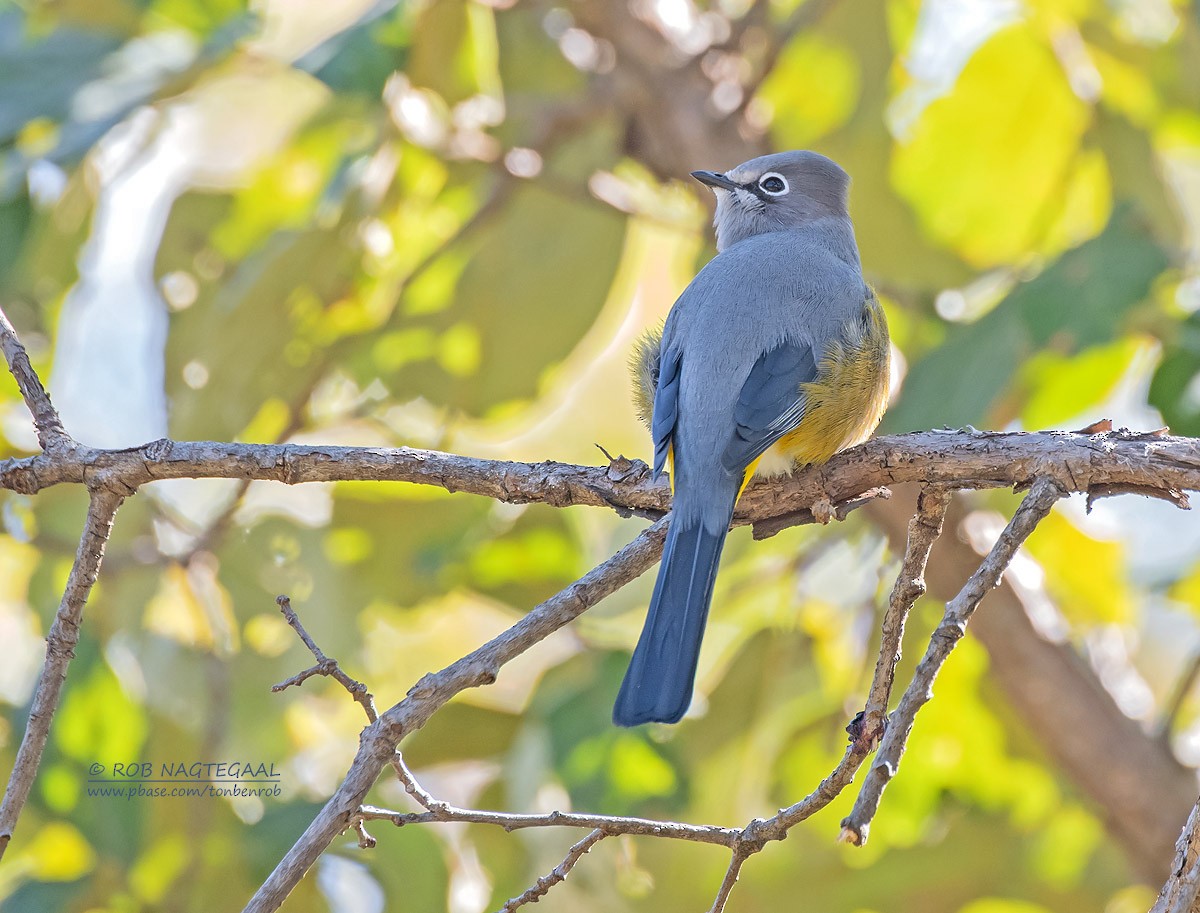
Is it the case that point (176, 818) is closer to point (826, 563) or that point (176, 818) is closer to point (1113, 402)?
point (826, 563)

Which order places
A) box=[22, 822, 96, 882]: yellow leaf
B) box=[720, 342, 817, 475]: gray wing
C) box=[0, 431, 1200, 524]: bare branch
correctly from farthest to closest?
box=[22, 822, 96, 882]: yellow leaf, box=[720, 342, 817, 475]: gray wing, box=[0, 431, 1200, 524]: bare branch

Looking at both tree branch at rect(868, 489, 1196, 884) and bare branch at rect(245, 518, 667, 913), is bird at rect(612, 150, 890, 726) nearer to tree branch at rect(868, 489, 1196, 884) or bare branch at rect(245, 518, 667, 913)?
bare branch at rect(245, 518, 667, 913)

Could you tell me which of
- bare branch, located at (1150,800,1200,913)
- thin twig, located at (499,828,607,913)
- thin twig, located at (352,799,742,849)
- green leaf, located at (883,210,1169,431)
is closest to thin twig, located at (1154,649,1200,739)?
green leaf, located at (883,210,1169,431)

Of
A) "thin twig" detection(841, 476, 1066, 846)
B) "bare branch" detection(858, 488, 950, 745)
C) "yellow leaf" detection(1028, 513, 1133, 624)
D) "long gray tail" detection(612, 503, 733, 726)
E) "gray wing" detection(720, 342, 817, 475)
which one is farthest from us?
"yellow leaf" detection(1028, 513, 1133, 624)

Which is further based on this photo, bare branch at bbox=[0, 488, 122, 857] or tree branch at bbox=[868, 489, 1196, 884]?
tree branch at bbox=[868, 489, 1196, 884]

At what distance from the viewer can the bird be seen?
→ 274cm

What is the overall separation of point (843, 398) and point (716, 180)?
1.60m

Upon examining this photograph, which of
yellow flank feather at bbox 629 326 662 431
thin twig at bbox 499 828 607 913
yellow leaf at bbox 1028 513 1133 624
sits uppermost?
yellow leaf at bbox 1028 513 1133 624

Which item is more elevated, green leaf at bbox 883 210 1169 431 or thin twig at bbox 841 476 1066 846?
green leaf at bbox 883 210 1169 431

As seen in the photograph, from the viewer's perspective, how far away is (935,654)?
1.99 metres

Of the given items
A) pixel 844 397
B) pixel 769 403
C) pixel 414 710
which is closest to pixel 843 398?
pixel 844 397

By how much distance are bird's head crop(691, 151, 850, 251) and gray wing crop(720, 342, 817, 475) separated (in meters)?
1.39

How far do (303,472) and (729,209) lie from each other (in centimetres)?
249

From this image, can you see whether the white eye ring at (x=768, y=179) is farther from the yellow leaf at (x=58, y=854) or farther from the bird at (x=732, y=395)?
the yellow leaf at (x=58, y=854)
